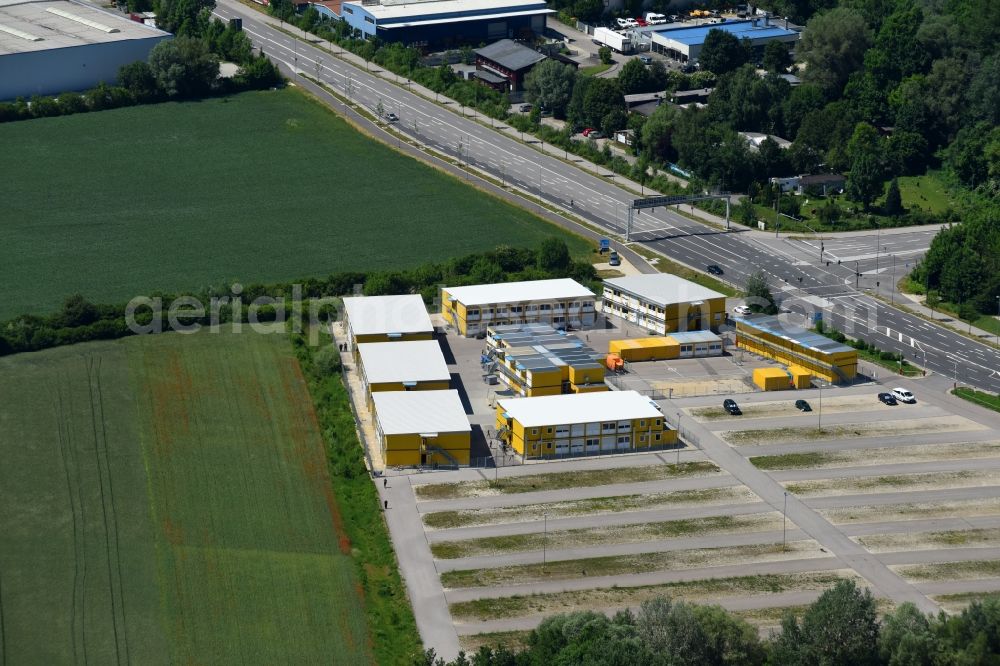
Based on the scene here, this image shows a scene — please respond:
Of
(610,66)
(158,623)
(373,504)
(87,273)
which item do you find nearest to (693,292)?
(373,504)

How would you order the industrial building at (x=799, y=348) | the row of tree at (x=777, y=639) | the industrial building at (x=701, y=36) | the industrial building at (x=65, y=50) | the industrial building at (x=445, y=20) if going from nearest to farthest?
the row of tree at (x=777, y=639)
the industrial building at (x=799, y=348)
the industrial building at (x=65, y=50)
the industrial building at (x=701, y=36)
the industrial building at (x=445, y=20)

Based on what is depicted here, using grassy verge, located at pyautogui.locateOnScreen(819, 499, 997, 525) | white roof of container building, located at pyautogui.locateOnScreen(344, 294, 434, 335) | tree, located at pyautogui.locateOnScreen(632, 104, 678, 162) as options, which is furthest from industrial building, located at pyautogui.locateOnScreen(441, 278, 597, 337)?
tree, located at pyautogui.locateOnScreen(632, 104, 678, 162)

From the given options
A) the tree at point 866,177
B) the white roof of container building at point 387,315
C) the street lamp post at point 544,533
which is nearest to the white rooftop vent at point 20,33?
the white roof of container building at point 387,315

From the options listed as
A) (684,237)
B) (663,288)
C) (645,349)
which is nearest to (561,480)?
(645,349)

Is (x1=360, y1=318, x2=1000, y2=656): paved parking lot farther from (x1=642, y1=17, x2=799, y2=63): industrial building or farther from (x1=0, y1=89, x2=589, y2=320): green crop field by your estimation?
(x1=642, y1=17, x2=799, y2=63): industrial building

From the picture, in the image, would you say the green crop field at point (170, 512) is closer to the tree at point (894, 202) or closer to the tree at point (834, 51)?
the tree at point (894, 202)

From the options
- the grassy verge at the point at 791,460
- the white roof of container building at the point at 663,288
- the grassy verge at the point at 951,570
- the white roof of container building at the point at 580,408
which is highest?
the white roof of container building at the point at 663,288

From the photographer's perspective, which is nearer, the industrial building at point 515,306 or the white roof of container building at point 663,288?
the industrial building at point 515,306
